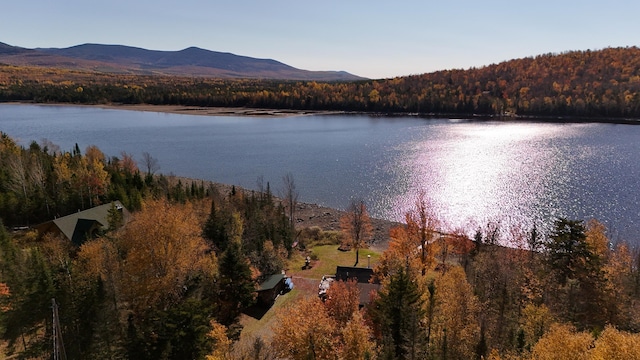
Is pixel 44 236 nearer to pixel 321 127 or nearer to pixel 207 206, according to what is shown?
pixel 207 206

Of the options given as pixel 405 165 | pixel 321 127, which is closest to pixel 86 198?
pixel 405 165

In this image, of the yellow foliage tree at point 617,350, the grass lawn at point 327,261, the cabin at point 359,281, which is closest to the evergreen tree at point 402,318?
the cabin at point 359,281

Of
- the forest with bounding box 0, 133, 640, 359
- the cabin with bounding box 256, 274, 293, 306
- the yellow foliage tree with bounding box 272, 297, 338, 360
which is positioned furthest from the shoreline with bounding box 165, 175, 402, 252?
the yellow foliage tree with bounding box 272, 297, 338, 360

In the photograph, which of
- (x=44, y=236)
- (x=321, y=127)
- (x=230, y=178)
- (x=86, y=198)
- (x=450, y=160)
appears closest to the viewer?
Result: (x=44, y=236)

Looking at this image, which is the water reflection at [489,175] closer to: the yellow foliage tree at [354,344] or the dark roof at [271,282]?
the dark roof at [271,282]

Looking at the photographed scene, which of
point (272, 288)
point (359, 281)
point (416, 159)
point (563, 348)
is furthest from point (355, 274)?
point (416, 159)

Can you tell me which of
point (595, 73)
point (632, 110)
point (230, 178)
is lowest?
point (230, 178)
